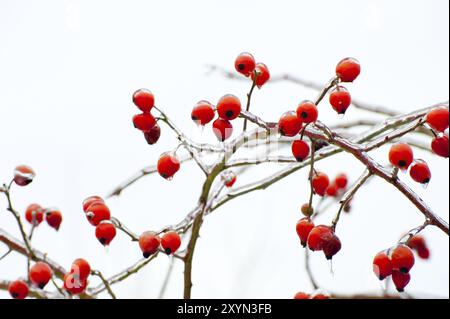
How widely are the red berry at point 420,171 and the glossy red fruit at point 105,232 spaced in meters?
0.43

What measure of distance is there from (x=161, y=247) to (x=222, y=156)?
16 cm

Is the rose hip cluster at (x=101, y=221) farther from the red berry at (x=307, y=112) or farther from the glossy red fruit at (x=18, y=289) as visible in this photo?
the red berry at (x=307, y=112)

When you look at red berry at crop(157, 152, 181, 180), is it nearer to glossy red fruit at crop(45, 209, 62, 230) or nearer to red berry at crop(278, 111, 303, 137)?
red berry at crop(278, 111, 303, 137)

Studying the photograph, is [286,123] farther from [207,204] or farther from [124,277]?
[124,277]

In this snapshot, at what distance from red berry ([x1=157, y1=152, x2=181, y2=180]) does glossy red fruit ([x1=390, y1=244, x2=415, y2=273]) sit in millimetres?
318

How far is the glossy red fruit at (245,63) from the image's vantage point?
2.51 feet

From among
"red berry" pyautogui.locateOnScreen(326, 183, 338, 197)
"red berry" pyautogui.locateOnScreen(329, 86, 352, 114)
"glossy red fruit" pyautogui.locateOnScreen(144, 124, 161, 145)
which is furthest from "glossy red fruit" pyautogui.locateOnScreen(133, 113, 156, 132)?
"red berry" pyautogui.locateOnScreen(326, 183, 338, 197)

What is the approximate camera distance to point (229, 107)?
26.4 inches

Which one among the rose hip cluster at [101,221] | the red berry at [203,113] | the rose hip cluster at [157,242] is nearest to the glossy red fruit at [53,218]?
the rose hip cluster at [101,221]

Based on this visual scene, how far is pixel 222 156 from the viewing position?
0.77 metres

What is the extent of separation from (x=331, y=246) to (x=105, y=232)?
330 millimetres

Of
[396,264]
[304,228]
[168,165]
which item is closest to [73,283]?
[168,165]

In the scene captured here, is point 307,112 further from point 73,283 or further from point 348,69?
point 73,283
